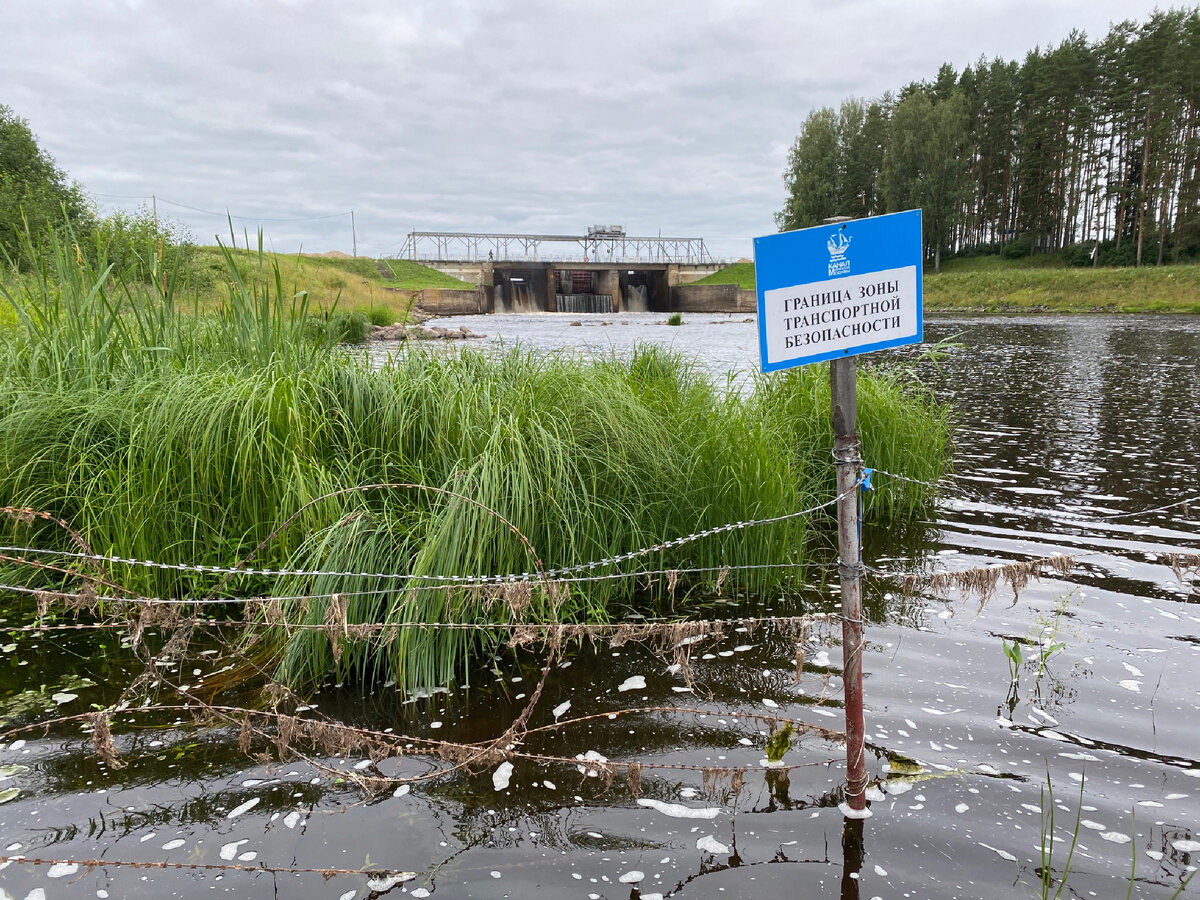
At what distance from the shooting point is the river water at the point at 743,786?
2.85 meters

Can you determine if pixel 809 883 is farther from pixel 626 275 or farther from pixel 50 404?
pixel 626 275

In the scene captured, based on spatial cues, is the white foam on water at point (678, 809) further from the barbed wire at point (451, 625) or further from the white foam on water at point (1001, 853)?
the white foam on water at point (1001, 853)

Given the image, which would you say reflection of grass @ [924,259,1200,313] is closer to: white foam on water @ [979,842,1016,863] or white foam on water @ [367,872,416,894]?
white foam on water @ [979,842,1016,863]

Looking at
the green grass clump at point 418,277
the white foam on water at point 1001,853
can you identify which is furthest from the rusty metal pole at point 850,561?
the green grass clump at point 418,277

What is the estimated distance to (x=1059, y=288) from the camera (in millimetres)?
51344

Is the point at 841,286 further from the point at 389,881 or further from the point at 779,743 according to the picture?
the point at 389,881

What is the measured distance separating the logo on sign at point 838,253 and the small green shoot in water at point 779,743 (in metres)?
2.39

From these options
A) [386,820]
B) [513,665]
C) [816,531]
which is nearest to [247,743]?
[386,820]

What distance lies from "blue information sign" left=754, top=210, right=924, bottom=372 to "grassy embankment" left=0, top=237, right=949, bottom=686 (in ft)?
7.11

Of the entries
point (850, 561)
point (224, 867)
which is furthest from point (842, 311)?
point (224, 867)

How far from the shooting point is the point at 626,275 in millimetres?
75438

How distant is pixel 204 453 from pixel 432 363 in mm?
2132

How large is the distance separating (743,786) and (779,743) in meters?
0.43

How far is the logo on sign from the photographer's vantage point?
286cm
